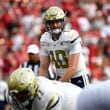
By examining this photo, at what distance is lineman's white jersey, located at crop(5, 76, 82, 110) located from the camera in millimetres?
4730

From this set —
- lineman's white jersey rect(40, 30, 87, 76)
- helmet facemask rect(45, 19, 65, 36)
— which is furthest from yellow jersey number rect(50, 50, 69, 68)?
helmet facemask rect(45, 19, 65, 36)

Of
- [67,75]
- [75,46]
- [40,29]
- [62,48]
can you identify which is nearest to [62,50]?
[62,48]

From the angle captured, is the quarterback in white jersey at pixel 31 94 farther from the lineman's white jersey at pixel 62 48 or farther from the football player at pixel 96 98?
the lineman's white jersey at pixel 62 48

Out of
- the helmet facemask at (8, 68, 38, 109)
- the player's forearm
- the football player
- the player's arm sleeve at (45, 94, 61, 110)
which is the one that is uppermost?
the football player

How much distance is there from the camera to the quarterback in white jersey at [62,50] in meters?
6.09

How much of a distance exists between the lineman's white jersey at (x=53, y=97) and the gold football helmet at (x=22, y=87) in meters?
0.08

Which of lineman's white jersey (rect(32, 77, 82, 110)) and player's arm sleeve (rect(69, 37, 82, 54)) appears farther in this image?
player's arm sleeve (rect(69, 37, 82, 54))

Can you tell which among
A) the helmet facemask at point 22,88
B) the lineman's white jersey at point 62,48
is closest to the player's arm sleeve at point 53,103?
the helmet facemask at point 22,88

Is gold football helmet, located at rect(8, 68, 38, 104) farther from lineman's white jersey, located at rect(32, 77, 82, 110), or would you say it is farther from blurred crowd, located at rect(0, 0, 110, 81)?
blurred crowd, located at rect(0, 0, 110, 81)

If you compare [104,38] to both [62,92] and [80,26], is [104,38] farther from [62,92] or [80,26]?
[62,92]

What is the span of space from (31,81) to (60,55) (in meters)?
1.66

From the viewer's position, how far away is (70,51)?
6.27 meters

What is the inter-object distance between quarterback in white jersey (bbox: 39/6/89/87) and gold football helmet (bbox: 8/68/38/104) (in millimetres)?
1356

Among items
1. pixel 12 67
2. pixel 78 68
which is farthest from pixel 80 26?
pixel 78 68
